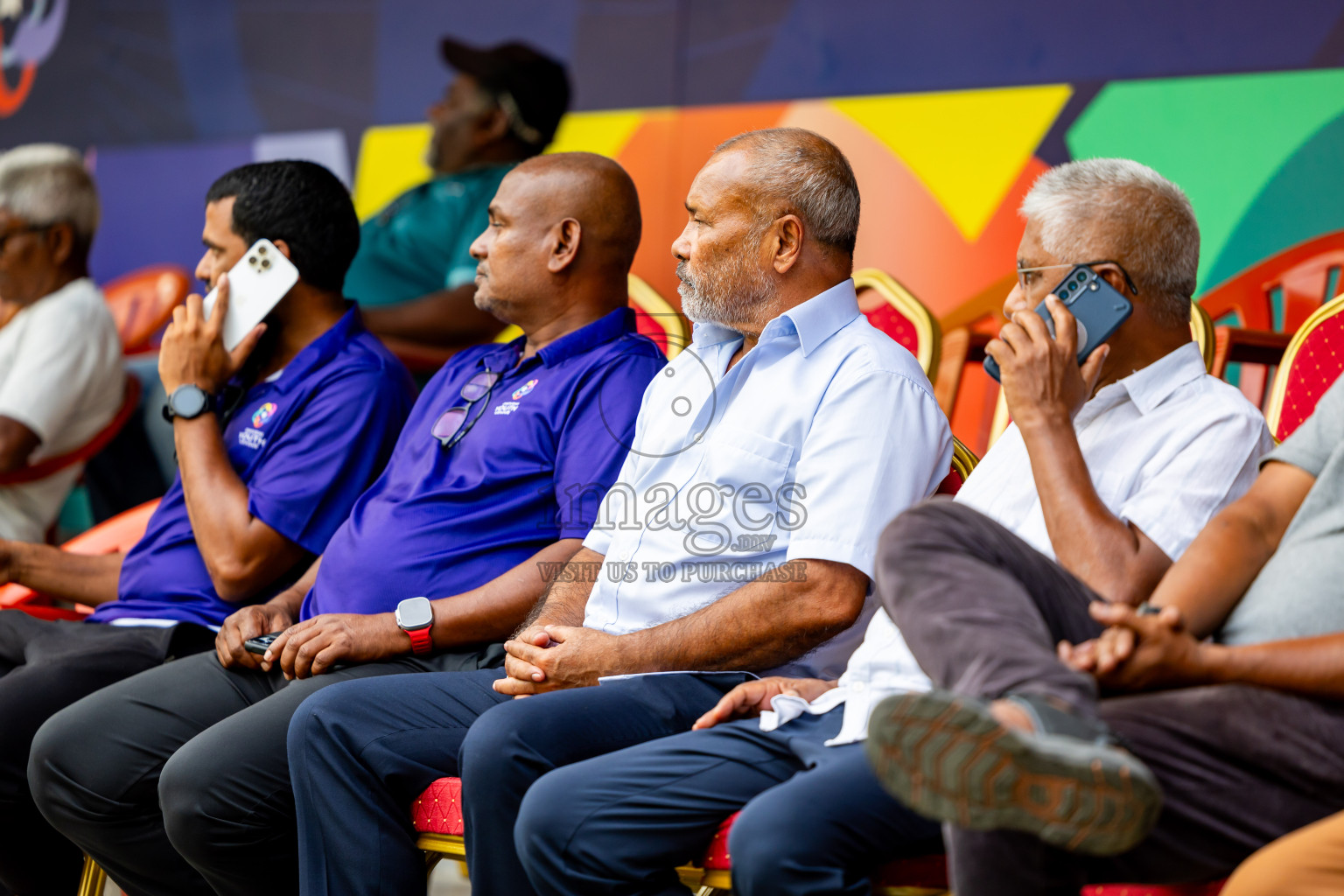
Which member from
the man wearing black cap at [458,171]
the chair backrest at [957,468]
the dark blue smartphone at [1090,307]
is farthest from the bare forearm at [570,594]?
the man wearing black cap at [458,171]

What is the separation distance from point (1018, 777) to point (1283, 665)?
470mm

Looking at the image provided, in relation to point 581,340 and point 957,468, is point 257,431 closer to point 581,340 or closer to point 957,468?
point 581,340

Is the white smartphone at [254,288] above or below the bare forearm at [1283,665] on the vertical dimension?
above

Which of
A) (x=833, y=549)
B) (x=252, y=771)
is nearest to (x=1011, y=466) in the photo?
(x=833, y=549)

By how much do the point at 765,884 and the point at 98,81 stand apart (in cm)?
527

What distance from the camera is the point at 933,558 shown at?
149cm

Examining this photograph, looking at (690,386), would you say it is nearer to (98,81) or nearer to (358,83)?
(358,83)

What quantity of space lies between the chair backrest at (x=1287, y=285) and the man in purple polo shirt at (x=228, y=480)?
2.06 meters

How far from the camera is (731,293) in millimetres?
2244

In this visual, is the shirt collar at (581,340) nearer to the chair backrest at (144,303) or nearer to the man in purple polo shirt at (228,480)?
the man in purple polo shirt at (228,480)

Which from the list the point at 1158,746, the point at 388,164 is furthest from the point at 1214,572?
the point at 388,164

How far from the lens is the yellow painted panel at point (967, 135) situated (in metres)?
3.63

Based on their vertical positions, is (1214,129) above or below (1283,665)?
above

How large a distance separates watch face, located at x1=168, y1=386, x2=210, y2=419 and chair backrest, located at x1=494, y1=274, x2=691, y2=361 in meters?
0.66
